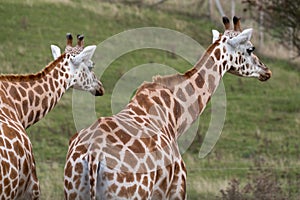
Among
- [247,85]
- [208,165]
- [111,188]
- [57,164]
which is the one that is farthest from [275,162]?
[111,188]

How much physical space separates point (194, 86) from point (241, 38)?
2.59 ft

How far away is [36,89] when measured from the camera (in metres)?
11.1

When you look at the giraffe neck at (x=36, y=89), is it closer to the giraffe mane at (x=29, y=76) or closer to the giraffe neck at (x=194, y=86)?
the giraffe mane at (x=29, y=76)

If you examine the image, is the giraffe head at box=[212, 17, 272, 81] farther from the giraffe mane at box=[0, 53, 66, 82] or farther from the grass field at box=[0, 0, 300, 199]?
the grass field at box=[0, 0, 300, 199]

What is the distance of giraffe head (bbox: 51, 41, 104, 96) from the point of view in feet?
37.7

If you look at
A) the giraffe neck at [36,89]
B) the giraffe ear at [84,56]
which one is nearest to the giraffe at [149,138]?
the giraffe ear at [84,56]

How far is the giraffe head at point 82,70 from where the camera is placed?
11.5m

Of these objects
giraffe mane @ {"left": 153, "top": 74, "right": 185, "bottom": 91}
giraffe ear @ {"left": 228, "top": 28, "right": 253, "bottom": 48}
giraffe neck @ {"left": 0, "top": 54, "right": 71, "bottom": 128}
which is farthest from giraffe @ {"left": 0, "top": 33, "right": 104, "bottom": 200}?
giraffe ear @ {"left": 228, "top": 28, "right": 253, "bottom": 48}

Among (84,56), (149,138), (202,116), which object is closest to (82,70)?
(84,56)

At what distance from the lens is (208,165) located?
18.1 m

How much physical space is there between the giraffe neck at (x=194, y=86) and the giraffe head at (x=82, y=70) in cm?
129

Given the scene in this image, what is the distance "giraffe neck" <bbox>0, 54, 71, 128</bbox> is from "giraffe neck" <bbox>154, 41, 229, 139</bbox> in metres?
1.57

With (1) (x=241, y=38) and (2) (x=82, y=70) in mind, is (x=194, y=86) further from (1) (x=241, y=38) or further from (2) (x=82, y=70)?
(2) (x=82, y=70)

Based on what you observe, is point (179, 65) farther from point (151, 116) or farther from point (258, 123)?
point (151, 116)
